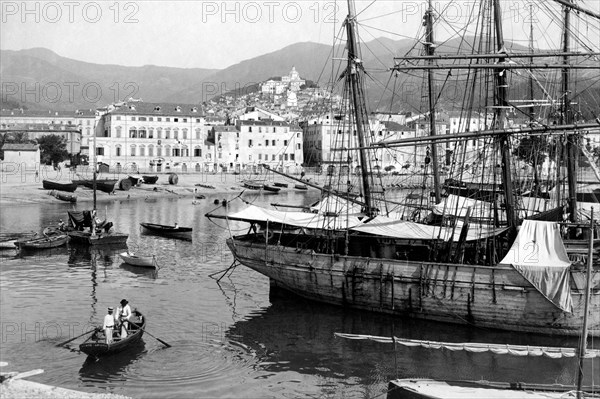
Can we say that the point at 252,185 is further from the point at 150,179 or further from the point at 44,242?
the point at 44,242

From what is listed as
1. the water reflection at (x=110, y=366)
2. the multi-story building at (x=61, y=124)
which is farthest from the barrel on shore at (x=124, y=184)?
the water reflection at (x=110, y=366)

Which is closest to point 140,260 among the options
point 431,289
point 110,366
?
point 110,366

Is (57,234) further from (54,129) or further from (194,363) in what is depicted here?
(54,129)

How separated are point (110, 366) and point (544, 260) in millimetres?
15684

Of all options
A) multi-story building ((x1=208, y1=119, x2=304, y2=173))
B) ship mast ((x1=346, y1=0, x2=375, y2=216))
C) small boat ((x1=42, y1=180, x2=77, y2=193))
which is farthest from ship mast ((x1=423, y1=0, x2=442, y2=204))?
multi-story building ((x1=208, y1=119, x2=304, y2=173))

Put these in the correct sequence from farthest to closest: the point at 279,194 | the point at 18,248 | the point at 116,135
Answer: the point at 116,135 → the point at 279,194 → the point at 18,248

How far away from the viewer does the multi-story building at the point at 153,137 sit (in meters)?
112

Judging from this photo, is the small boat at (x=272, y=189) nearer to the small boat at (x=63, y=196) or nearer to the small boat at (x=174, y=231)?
the small boat at (x=63, y=196)

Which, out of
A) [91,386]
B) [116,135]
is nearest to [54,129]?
[116,135]

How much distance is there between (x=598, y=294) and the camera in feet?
82.0

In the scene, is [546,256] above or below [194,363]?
above

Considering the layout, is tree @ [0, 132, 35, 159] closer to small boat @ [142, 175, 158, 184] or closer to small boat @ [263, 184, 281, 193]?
small boat @ [142, 175, 158, 184]

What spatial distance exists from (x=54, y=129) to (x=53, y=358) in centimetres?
11467

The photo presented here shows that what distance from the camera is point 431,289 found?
27.2 meters
